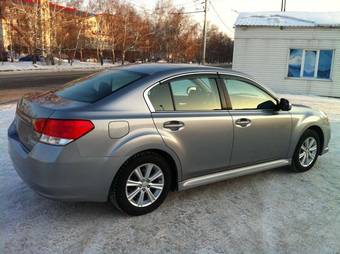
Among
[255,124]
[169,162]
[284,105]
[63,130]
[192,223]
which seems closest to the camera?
[63,130]

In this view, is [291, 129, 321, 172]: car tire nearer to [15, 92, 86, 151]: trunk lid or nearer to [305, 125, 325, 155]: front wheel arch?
[305, 125, 325, 155]: front wheel arch

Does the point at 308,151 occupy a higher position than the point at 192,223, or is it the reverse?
the point at 308,151

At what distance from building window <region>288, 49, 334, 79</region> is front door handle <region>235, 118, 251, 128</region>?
578 inches

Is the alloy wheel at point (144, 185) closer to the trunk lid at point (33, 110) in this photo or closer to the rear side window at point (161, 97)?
the rear side window at point (161, 97)

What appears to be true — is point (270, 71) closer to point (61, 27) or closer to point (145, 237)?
point (145, 237)

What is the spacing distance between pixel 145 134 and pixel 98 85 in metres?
0.88

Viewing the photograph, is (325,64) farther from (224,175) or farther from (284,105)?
(224,175)

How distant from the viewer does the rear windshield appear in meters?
3.68

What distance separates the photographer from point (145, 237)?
10.9ft

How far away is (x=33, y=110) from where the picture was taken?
140 inches

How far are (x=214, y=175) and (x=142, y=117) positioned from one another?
1.25 meters

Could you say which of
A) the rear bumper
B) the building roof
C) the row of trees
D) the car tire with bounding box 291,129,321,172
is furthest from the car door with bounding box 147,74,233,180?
the row of trees

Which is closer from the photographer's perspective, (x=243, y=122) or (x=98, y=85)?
(x=98, y=85)

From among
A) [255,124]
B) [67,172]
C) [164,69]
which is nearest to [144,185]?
[67,172]
